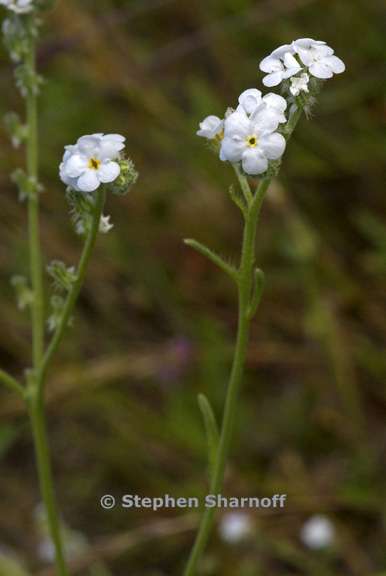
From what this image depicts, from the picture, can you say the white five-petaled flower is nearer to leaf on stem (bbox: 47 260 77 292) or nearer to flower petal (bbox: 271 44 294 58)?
flower petal (bbox: 271 44 294 58)

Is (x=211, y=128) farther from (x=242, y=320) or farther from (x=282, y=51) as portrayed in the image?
(x=242, y=320)

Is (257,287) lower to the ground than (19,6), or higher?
lower

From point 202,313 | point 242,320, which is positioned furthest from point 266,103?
point 202,313

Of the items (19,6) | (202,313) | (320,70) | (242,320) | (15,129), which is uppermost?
(202,313)

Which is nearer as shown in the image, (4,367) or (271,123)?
(271,123)

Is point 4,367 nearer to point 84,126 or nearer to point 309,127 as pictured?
point 84,126

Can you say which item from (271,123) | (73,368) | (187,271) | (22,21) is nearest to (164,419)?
(73,368)
